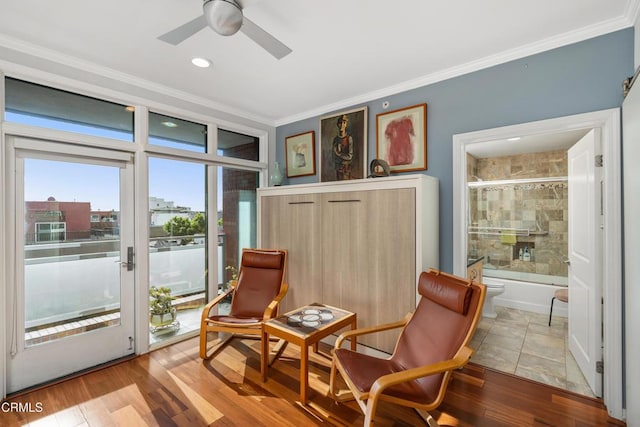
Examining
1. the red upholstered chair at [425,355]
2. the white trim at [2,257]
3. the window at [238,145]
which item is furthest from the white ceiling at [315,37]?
the red upholstered chair at [425,355]

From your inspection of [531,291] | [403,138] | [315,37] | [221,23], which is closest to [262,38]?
[221,23]

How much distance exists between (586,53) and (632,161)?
0.93 metres

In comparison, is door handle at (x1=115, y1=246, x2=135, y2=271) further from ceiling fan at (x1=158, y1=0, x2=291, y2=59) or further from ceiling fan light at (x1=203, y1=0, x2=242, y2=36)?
ceiling fan light at (x1=203, y1=0, x2=242, y2=36)

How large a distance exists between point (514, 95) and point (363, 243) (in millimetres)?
1786

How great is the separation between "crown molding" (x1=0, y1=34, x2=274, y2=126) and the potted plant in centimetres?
207

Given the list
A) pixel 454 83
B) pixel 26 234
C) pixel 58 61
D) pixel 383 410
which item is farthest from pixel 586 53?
pixel 26 234

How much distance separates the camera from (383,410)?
2123mm

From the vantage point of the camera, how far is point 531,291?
168 inches

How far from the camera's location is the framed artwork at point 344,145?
338 centimetres

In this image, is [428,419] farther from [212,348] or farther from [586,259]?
[212,348]

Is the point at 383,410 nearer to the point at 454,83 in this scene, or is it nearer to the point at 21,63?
the point at 454,83

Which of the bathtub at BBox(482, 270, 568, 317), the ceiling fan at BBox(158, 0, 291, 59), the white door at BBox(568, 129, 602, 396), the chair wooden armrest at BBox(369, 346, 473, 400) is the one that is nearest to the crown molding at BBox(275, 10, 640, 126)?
the white door at BBox(568, 129, 602, 396)

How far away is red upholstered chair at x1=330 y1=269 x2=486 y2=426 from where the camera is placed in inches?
66.6

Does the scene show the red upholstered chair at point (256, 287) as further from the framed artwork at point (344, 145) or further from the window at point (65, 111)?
the window at point (65, 111)
